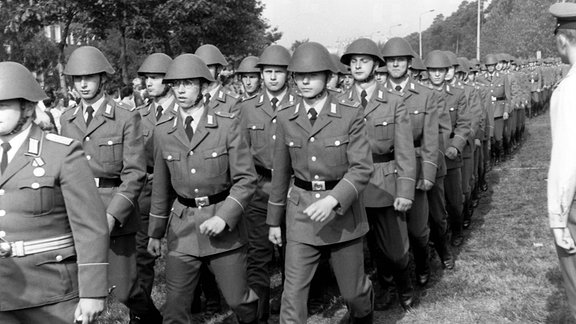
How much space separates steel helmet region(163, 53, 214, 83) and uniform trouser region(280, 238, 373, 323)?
133cm

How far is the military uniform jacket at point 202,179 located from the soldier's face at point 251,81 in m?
3.40

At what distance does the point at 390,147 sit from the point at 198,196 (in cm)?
194

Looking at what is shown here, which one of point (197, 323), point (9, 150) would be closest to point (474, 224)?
point (197, 323)

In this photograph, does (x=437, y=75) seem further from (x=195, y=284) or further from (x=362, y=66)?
(x=195, y=284)

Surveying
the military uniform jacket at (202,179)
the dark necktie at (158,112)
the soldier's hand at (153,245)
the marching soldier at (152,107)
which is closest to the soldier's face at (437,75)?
the marching soldier at (152,107)

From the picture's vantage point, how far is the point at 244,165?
4.93 meters

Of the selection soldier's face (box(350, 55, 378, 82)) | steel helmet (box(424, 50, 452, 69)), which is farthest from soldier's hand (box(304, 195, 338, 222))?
steel helmet (box(424, 50, 452, 69))

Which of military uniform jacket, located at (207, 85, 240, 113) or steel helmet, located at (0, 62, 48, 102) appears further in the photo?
military uniform jacket, located at (207, 85, 240, 113)

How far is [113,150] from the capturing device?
534 centimetres

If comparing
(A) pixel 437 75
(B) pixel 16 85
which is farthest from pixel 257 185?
(A) pixel 437 75

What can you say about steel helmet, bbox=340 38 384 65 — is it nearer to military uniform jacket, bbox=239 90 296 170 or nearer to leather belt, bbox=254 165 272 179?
military uniform jacket, bbox=239 90 296 170

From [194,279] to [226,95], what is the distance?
3020 mm

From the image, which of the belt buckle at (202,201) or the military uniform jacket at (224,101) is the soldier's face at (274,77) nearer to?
the military uniform jacket at (224,101)

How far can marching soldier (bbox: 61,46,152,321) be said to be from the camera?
5219mm
